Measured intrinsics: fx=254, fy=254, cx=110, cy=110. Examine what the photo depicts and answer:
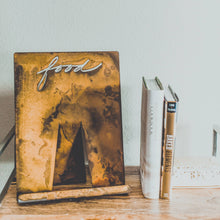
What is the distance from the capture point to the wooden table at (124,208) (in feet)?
1.94

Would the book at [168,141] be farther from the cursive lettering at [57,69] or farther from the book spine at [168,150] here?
the cursive lettering at [57,69]

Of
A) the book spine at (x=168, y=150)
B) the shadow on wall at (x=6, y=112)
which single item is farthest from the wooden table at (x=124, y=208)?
the shadow on wall at (x=6, y=112)

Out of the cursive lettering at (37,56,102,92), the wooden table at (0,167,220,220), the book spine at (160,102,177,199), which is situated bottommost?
the wooden table at (0,167,220,220)

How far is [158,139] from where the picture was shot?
64cm

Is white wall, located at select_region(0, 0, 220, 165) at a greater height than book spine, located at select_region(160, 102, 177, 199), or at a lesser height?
greater

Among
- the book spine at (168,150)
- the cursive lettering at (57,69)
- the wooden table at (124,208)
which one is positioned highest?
the cursive lettering at (57,69)

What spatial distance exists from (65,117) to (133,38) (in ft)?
1.13

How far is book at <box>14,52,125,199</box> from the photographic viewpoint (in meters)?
0.65

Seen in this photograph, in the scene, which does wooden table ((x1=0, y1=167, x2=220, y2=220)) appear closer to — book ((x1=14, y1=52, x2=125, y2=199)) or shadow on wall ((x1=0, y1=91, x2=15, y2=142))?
book ((x1=14, y1=52, x2=125, y2=199))

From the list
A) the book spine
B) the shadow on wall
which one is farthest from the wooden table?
the shadow on wall

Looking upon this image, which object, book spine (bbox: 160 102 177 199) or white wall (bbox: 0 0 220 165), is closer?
book spine (bbox: 160 102 177 199)

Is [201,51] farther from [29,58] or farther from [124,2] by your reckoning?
[29,58]

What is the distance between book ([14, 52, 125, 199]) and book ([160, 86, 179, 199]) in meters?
0.11

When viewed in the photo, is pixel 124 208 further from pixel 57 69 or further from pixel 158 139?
pixel 57 69
